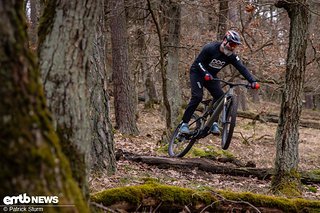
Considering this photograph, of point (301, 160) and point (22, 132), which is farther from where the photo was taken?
point (301, 160)

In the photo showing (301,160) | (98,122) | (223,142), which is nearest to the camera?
(98,122)

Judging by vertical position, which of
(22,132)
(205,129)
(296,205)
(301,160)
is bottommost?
(301,160)

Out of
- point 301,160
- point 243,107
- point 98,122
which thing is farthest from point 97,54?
point 243,107

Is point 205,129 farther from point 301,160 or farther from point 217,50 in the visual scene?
point 301,160

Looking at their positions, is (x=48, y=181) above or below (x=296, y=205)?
above

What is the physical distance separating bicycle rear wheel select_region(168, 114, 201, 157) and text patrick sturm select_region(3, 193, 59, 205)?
7095 mm

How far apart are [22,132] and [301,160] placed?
13.0m

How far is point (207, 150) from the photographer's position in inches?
478

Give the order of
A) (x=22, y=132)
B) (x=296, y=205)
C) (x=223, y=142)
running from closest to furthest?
(x=22, y=132) < (x=296, y=205) < (x=223, y=142)

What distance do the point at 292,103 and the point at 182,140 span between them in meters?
2.92

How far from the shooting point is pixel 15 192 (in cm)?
242

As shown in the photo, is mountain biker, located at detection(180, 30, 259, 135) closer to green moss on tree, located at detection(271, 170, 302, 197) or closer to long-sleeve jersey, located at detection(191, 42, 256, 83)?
long-sleeve jersey, located at detection(191, 42, 256, 83)

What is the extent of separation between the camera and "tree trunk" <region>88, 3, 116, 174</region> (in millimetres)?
7180

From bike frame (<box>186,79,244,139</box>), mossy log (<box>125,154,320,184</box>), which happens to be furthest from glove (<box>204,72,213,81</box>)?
mossy log (<box>125,154,320,184</box>)
